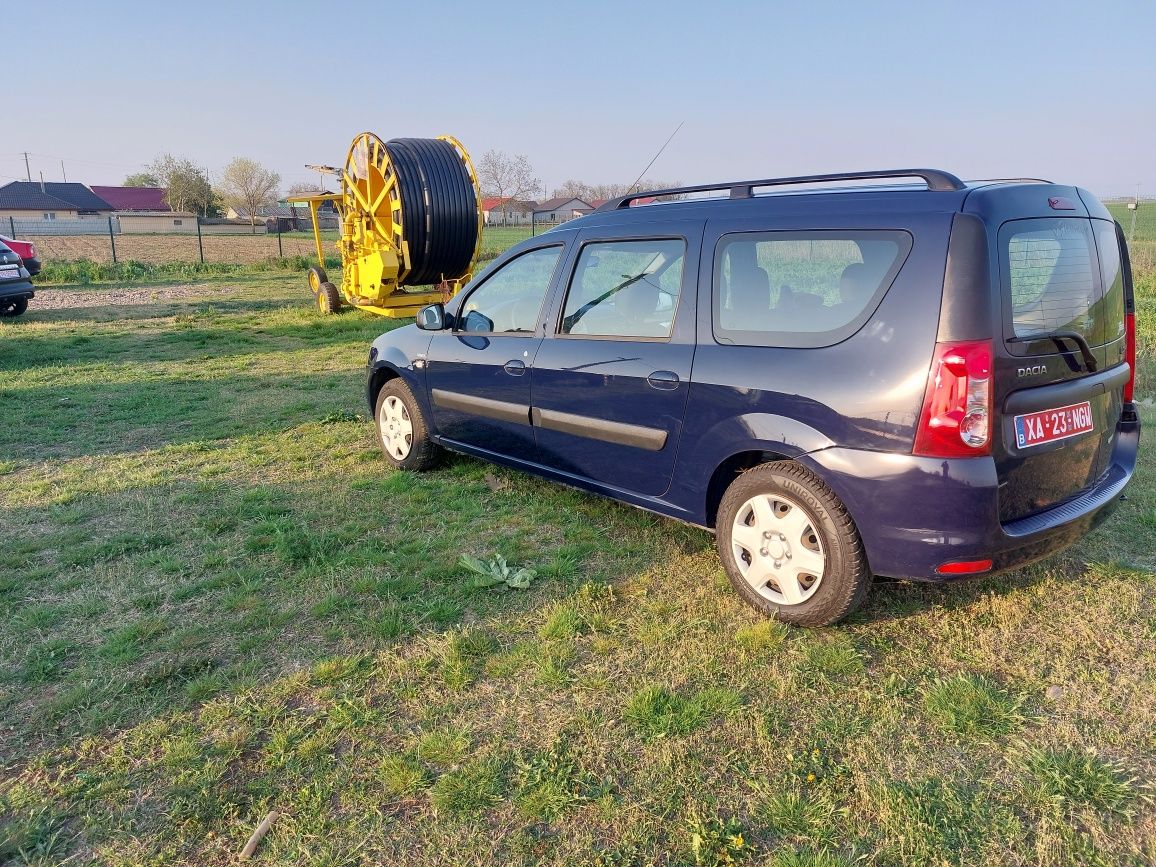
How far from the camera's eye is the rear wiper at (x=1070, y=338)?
2854 millimetres

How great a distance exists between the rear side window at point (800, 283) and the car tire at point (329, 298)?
37.1 feet

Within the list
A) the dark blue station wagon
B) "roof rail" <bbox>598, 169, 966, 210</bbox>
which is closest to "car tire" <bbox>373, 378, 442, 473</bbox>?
the dark blue station wagon

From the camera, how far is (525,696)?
2881 millimetres

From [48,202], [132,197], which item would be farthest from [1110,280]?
[132,197]

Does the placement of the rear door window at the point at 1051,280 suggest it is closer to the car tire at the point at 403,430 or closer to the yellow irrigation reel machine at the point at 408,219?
the car tire at the point at 403,430

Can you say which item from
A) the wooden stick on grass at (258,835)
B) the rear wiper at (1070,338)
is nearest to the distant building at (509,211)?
the rear wiper at (1070,338)

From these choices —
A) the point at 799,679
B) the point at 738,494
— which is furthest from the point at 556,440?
the point at 799,679

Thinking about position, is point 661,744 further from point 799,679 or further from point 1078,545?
point 1078,545

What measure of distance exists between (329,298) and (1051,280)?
12.4 metres

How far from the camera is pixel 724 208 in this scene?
3.58 metres

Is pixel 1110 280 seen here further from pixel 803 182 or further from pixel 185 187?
pixel 185 187

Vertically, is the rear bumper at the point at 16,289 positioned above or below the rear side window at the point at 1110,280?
below

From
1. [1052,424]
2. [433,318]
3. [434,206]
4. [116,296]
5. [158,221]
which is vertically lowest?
[116,296]

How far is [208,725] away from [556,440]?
2192 millimetres
